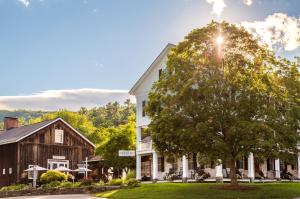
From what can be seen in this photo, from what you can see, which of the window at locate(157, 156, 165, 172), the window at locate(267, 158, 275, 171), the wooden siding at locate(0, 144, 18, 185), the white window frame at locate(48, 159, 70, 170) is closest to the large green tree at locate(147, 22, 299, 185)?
the window at locate(157, 156, 165, 172)

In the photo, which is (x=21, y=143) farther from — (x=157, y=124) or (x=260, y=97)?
(x=260, y=97)

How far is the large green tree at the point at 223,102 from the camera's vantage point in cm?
2266

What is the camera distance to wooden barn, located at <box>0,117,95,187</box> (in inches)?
1660

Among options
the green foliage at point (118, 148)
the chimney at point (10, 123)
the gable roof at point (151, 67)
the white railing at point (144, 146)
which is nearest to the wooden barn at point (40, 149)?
the chimney at point (10, 123)

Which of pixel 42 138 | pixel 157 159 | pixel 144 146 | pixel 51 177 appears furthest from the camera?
pixel 42 138

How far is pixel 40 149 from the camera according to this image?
43.9 meters

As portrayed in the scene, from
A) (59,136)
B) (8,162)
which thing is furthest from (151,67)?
(8,162)

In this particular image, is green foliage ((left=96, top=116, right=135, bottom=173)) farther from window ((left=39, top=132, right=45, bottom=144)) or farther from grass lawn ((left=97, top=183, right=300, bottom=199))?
grass lawn ((left=97, top=183, right=300, bottom=199))

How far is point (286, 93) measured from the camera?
82.2 ft

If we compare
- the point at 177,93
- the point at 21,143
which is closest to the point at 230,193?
the point at 177,93

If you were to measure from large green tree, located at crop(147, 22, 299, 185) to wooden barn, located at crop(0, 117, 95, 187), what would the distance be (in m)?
21.1

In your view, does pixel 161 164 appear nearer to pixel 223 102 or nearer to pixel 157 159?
pixel 157 159

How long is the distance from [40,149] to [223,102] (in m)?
25.7

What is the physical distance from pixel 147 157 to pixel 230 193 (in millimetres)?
18939
